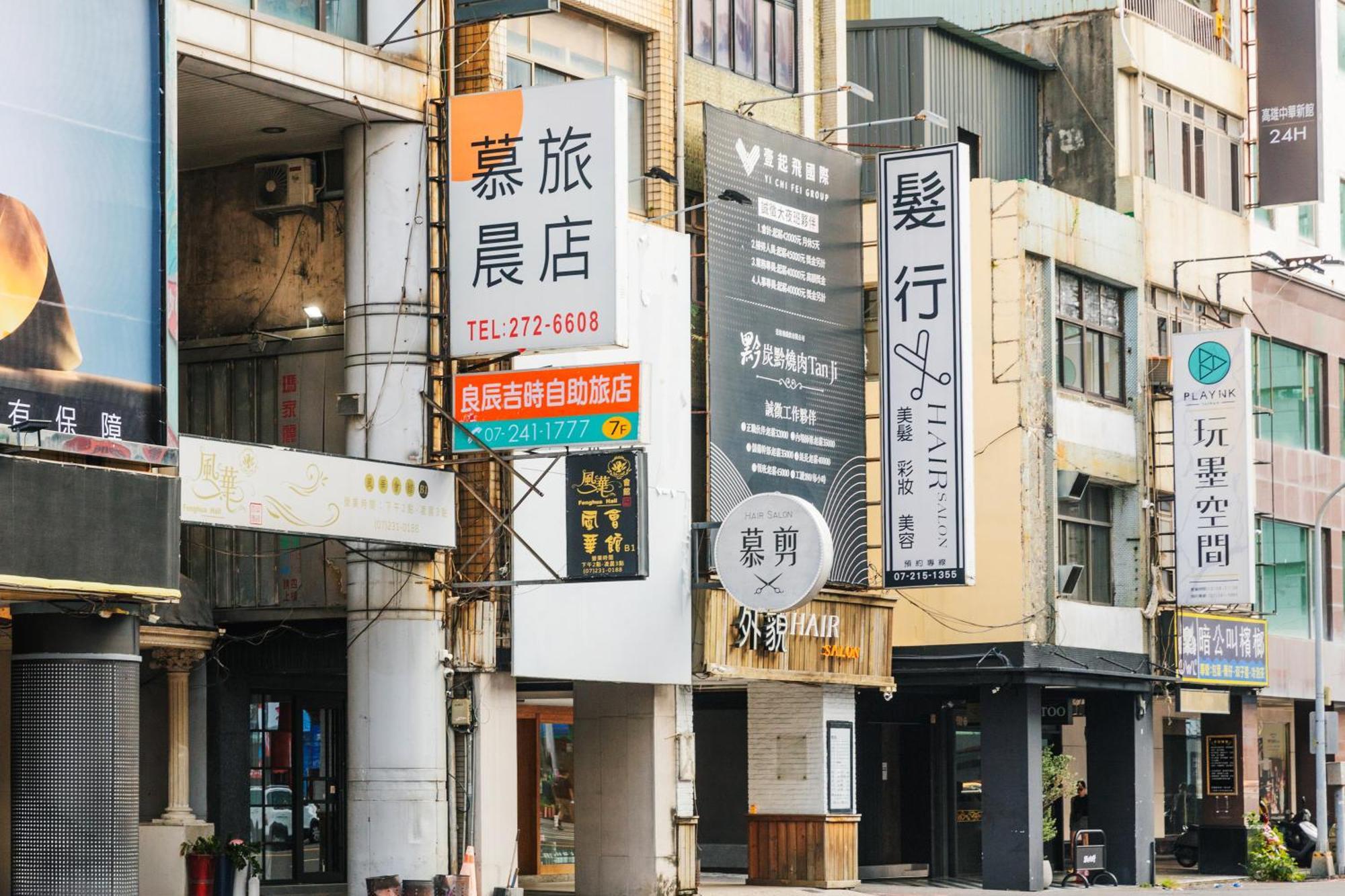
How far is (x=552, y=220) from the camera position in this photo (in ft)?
91.7

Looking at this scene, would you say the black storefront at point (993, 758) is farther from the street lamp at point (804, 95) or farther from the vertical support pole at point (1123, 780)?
the street lamp at point (804, 95)

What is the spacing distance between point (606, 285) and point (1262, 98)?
76.5ft

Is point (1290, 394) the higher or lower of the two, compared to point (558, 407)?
higher

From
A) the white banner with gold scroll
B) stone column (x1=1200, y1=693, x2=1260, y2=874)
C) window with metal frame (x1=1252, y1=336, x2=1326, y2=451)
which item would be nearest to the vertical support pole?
stone column (x1=1200, y1=693, x2=1260, y2=874)

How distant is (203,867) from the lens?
29328 mm

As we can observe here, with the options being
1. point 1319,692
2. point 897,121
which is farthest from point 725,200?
point 1319,692

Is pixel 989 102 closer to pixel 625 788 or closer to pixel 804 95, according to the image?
pixel 804 95

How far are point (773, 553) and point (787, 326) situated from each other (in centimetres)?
453

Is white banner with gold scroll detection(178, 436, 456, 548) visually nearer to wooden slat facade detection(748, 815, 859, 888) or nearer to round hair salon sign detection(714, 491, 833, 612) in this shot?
round hair salon sign detection(714, 491, 833, 612)

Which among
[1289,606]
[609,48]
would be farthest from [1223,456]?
[609,48]

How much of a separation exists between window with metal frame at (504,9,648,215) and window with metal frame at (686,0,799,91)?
156cm

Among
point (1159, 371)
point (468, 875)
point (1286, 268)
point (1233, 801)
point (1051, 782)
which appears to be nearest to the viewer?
point (468, 875)

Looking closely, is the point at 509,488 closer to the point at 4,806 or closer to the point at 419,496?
the point at 419,496

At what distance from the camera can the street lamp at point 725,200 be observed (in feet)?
107
